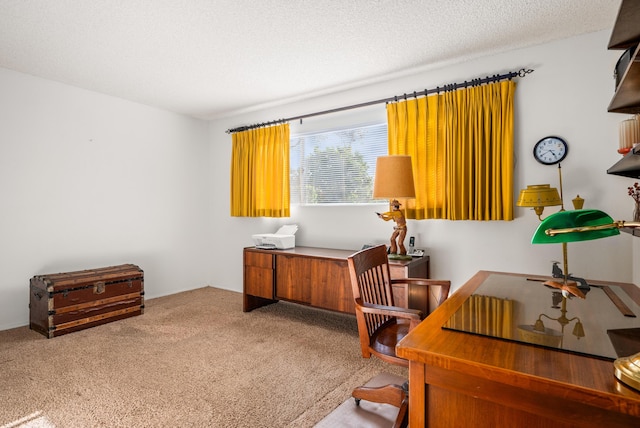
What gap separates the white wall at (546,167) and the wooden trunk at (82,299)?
2574 mm

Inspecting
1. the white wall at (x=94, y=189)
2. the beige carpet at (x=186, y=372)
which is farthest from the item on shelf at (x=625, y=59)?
the white wall at (x=94, y=189)

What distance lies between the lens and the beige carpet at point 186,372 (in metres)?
1.94

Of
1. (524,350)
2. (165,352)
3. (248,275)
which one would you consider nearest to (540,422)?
(524,350)

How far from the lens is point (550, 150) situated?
2.75 meters

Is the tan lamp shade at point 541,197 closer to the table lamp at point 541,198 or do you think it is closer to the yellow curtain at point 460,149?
the table lamp at point 541,198

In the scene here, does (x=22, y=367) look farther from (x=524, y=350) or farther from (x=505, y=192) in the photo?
(x=505, y=192)

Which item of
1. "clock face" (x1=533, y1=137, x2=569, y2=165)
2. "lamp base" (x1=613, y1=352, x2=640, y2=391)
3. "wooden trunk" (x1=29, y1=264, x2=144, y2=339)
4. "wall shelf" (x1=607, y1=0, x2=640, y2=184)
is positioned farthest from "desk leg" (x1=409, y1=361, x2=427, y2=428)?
"wooden trunk" (x1=29, y1=264, x2=144, y2=339)

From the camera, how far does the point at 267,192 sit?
4367mm

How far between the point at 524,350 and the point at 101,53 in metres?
3.65

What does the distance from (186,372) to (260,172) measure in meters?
2.62

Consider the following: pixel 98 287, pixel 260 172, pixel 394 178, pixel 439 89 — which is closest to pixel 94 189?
pixel 98 287

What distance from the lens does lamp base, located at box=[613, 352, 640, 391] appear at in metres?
0.74

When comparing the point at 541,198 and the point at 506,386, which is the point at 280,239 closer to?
the point at 541,198

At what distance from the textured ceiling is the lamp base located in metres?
2.27
